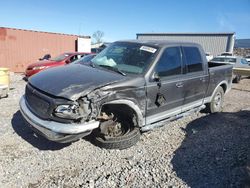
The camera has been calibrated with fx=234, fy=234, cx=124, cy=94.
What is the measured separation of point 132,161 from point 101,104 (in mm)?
1083

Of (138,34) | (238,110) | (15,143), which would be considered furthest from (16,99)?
(138,34)

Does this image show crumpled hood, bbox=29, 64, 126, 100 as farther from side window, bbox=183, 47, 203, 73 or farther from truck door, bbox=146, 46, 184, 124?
side window, bbox=183, 47, 203, 73

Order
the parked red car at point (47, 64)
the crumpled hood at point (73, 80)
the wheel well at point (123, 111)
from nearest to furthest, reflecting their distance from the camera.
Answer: the crumpled hood at point (73, 80) < the wheel well at point (123, 111) < the parked red car at point (47, 64)

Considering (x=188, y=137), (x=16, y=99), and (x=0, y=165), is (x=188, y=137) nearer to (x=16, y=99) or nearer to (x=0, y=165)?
(x=0, y=165)

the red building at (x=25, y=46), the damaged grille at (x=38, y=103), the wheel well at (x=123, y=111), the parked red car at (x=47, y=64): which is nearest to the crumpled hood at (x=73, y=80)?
the damaged grille at (x=38, y=103)

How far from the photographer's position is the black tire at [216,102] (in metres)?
6.39

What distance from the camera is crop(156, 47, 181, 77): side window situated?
14.2 feet

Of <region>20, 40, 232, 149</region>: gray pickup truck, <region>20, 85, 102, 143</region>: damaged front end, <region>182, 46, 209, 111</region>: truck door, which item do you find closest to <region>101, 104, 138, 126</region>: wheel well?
<region>20, 40, 232, 149</region>: gray pickup truck

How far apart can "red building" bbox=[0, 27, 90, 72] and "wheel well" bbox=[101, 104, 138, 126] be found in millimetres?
13493

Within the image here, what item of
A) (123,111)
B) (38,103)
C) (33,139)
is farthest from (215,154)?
(33,139)

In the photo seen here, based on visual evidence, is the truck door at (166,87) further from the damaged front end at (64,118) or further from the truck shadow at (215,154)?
the damaged front end at (64,118)

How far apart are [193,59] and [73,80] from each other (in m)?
2.89

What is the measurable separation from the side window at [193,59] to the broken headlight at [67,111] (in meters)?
2.77

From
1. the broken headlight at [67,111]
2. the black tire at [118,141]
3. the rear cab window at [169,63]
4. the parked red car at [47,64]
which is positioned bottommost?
the black tire at [118,141]
